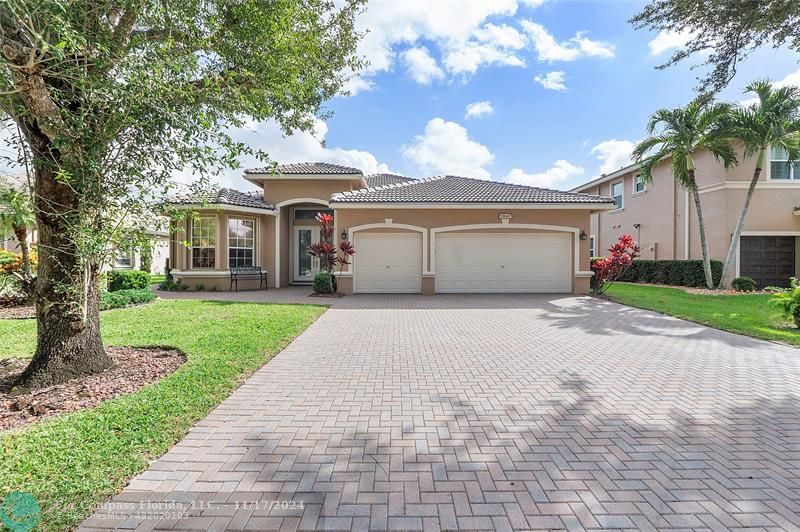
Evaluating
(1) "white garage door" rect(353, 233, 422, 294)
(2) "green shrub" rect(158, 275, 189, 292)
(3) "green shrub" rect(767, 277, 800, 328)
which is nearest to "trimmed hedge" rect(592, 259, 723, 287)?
(3) "green shrub" rect(767, 277, 800, 328)

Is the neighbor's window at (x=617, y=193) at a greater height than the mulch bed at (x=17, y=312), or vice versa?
the neighbor's window at (x=617, y=193)

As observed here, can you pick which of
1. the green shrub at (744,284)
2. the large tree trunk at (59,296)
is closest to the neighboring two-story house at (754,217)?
the green shrub at (744,284)

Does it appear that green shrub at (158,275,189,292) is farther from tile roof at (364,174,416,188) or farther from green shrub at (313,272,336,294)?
tile roof at (364,174,416,188)

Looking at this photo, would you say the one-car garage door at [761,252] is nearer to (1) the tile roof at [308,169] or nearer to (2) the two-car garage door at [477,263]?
(2) the two-car garage door at [477,263]

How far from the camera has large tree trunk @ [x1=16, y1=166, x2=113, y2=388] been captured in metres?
4.54

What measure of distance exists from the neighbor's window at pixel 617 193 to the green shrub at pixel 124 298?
81.0ft

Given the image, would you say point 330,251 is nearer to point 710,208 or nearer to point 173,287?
point 173,287

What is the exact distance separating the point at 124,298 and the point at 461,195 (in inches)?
468

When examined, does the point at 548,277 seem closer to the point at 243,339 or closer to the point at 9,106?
the point at 243,339

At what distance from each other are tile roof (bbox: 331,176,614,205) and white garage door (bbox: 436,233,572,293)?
1.41 metres

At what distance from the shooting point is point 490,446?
3.37 metres

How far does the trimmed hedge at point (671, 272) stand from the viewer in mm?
16670

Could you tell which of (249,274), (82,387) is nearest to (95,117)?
(82,387)

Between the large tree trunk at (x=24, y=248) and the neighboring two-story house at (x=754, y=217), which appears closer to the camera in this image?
the large tree trunk at (x=24, y=248)
